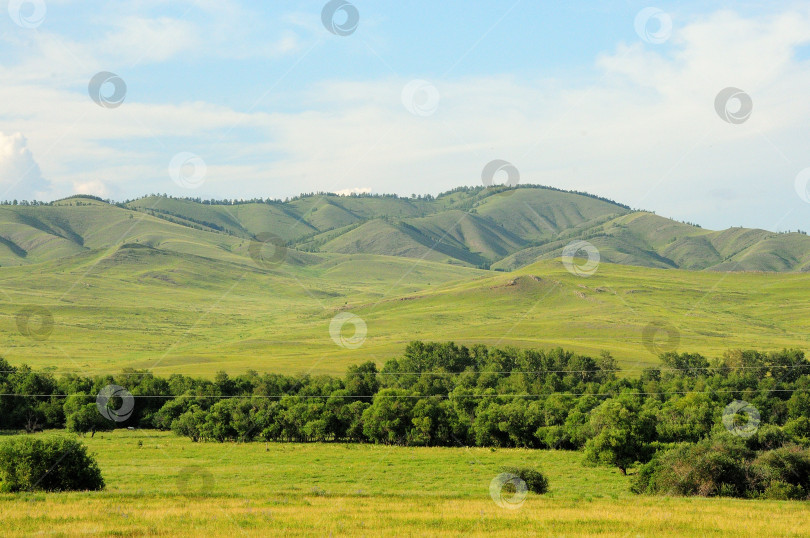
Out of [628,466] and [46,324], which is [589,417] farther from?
[46,324]

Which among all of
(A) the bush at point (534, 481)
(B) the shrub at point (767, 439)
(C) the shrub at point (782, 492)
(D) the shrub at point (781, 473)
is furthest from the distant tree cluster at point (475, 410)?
(A) the bush at point (534, 481)

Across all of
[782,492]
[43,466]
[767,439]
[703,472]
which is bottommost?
[782,492]

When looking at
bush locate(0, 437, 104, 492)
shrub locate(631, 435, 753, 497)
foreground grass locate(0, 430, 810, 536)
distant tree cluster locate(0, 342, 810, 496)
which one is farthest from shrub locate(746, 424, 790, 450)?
bush locate(0, 437, 104, 492)

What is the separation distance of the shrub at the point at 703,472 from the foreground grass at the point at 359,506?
2.82 metres

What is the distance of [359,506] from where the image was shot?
113 ft

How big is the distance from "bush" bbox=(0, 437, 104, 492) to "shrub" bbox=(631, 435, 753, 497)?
35.2 m

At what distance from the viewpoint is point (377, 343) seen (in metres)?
180

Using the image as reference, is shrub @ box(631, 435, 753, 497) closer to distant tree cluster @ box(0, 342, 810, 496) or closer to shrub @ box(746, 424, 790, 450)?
distant tree cluster @ box(0, 342, 810, 496)

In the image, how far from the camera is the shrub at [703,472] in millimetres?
44156

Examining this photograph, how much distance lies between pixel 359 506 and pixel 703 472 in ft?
76.6

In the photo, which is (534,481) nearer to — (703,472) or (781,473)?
(703,472)

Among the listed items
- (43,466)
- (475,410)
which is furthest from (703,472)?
(43,466)

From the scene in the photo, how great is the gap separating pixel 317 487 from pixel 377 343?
135m

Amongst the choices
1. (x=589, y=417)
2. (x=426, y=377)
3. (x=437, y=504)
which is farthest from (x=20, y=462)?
(x=426, y=377)
